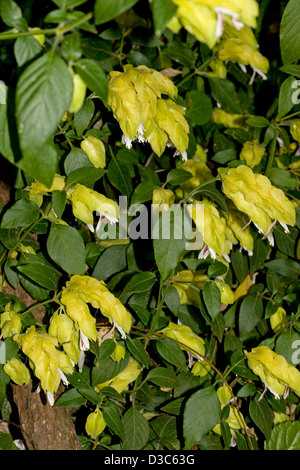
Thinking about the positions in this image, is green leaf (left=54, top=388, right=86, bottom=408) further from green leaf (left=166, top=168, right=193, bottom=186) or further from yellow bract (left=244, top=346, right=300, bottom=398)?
green leaf (left=166, top=168, right=193, bottom=186)

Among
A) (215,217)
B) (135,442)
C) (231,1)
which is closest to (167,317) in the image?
(135,442)

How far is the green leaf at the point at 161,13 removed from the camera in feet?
2.08

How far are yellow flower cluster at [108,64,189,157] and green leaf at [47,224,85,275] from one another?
25 centimetres

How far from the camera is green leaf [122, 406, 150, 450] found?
141 centimetres

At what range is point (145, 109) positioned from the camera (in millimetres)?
1130

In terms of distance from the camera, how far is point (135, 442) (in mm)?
1410

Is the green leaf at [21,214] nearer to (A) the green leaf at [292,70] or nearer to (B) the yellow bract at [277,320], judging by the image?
(A) the green leaf at [292,70]

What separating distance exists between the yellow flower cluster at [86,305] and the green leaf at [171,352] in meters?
0.19

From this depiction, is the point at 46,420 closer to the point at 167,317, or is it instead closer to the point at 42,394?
the point at 42,394

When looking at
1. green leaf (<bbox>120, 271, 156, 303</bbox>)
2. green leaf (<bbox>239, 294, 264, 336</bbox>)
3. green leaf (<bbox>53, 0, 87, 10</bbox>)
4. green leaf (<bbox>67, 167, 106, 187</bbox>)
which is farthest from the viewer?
green leaf (<bbox>239, 294, 264, 336</bbox>)

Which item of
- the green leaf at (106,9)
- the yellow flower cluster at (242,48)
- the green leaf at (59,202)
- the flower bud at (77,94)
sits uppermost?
the green leaf at (106,9)

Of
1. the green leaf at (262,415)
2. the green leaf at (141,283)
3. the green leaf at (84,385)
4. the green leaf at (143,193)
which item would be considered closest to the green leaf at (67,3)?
the green leaf at (143,193)

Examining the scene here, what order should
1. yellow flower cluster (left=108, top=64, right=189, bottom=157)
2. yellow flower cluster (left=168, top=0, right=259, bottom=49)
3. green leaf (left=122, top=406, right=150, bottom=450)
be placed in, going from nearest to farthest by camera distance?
1. yellow flower cluster (left=168, top=0, right=259, bottom=49)
2. yellow flower cluster (left=108, top=64, right=189, bottom=157)
3. green leaf (left=122, top=406, right=150, bottom=450)

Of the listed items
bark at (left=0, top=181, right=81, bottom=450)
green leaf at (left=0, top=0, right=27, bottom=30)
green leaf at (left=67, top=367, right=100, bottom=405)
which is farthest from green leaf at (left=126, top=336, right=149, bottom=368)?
green leaf at (left=0, top=0, right=27, bottom=30)
